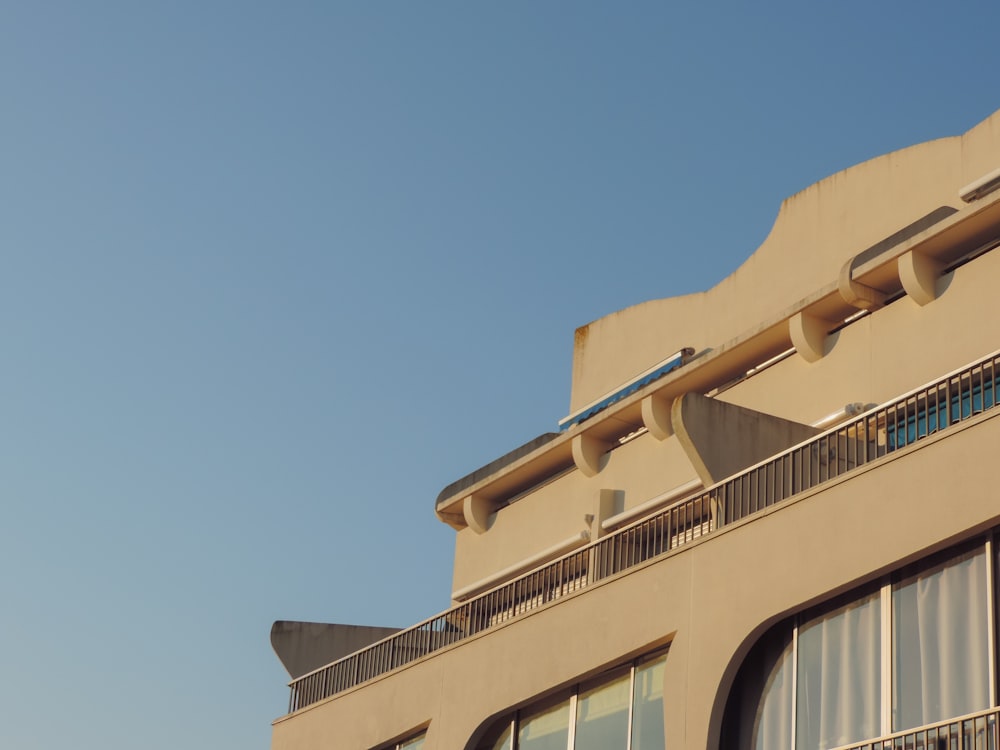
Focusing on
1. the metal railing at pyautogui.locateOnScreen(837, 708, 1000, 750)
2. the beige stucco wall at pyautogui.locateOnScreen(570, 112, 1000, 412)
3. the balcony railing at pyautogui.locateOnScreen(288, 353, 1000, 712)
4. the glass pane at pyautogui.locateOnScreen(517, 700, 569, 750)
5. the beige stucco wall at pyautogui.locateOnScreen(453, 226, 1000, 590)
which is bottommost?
the metal railing at pyautogui.locateOnScreen(837, 708, 1000, 750)

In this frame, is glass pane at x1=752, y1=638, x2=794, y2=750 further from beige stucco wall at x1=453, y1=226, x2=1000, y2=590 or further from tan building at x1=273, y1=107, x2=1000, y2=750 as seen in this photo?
beige stucco wall at x1=453, y1=226, x2=1000, y2=590

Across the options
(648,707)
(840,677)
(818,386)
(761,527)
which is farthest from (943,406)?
(648,707)

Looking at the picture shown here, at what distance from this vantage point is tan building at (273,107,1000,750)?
1389 centimetres

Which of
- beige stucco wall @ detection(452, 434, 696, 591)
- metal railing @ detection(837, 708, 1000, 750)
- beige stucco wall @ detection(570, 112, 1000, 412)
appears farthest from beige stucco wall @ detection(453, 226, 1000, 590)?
metal railing @ detection(837, 708, 1000, 750)

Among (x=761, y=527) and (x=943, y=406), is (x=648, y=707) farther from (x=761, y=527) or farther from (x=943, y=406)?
(x=943, y=406)

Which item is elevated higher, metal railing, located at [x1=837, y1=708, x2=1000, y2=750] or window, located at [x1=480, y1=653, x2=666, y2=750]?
window, located at [x1=480, y1=653, x2=666, y2=750]

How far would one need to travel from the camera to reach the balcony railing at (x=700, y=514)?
15438 millimetres

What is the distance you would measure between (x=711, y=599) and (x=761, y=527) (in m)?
0.94

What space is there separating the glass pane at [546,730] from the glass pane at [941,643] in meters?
4.88

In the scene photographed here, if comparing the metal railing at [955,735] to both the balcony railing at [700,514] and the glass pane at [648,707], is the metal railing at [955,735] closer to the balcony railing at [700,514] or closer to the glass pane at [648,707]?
the balcony railing at [700,514]

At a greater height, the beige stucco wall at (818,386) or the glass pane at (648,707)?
the beige stucco wall at (818,386)

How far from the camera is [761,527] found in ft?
50.9

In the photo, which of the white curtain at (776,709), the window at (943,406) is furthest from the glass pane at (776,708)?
the window at (943,406)

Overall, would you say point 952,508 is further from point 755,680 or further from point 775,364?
point 775,364
